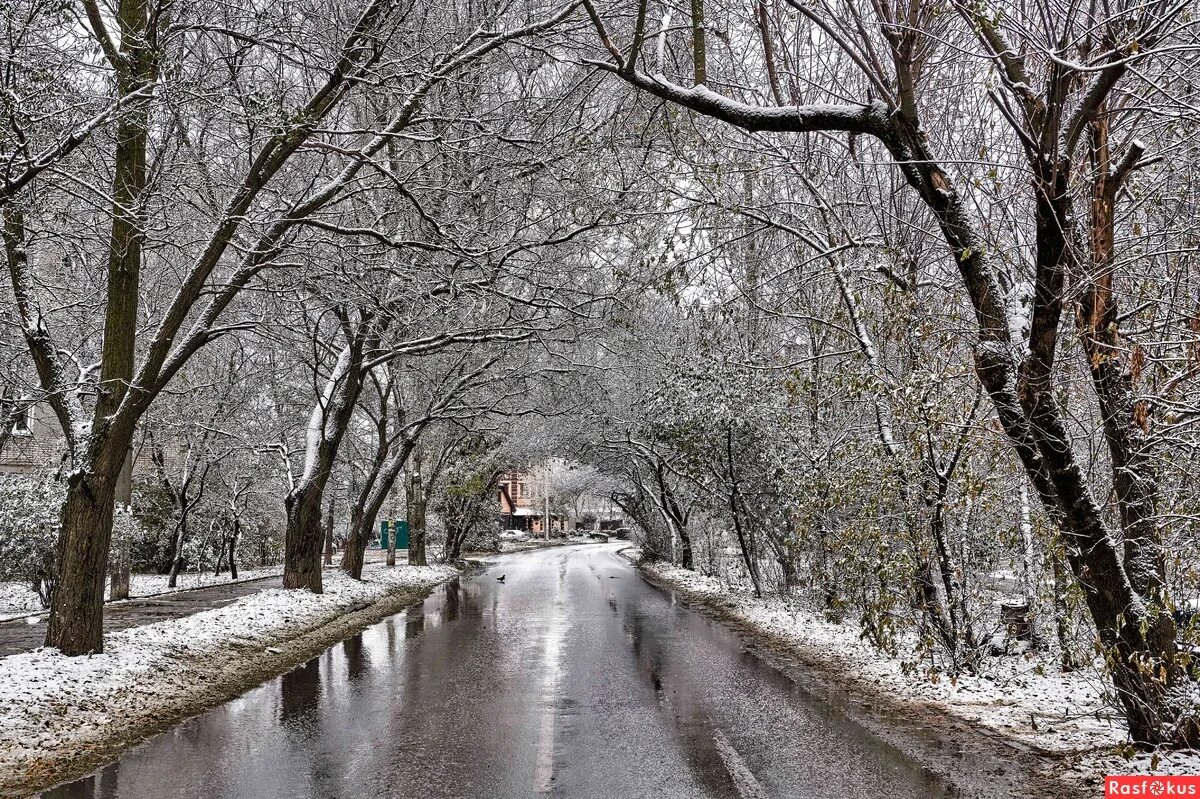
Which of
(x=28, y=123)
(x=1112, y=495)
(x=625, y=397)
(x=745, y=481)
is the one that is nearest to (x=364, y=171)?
(x=28, y=123)

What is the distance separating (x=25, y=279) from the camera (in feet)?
37.6

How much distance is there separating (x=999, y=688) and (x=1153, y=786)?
12.4 ft

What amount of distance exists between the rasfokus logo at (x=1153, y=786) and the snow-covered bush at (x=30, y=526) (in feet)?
68.9

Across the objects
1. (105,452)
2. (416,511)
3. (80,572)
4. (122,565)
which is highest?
(105,452)

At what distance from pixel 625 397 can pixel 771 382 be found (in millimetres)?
11567

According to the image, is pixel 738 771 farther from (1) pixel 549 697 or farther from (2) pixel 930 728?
(1) pixel 549 697

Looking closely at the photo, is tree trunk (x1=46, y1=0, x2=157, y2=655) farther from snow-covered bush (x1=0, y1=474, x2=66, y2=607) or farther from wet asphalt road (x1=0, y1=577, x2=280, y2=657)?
snow-covered bush (x1=0, y1=474, x2=66, y2=607)

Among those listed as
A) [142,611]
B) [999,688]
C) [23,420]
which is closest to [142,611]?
[142,611]

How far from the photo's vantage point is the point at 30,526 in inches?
819

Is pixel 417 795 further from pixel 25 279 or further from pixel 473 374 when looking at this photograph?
pixel 473 374

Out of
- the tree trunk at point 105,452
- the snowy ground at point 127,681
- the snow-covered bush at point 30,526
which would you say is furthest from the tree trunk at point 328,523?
the tree trunk at point 105,452

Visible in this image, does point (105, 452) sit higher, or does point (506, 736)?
point (105, 452)

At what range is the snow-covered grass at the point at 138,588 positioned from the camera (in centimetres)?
2050

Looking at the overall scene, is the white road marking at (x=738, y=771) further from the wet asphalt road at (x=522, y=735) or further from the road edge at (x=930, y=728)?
the road edge at (x=930, y=728)
